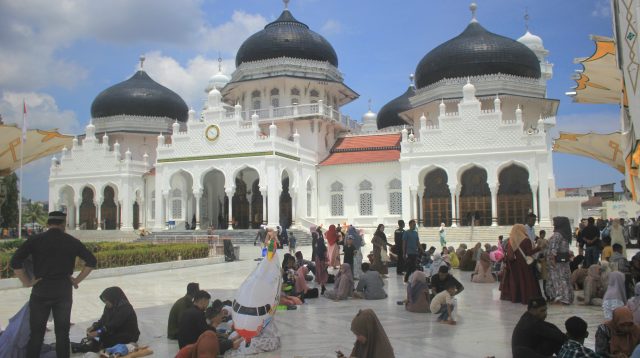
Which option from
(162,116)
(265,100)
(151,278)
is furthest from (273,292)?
(162,116)

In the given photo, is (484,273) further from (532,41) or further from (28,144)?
(532,41)

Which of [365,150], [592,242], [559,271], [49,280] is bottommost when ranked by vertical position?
[559,271]

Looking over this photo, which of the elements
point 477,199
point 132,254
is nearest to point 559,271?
point 132,254

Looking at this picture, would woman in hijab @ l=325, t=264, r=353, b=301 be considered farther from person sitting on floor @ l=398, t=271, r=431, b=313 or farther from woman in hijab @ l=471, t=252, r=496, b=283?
woman in hijab @ l=471, t=252, r=496, b=283

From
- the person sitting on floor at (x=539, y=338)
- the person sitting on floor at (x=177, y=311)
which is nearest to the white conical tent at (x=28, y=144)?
the person sitting on floor at (x=177, y=311)

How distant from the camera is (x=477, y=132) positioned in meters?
26.8

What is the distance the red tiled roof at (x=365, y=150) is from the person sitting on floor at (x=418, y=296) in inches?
833

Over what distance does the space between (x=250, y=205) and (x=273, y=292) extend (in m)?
26.1

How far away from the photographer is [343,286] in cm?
1034

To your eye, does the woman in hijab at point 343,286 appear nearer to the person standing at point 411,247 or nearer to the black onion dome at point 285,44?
the person standing at point 411,247

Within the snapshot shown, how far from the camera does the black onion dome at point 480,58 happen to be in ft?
98.4

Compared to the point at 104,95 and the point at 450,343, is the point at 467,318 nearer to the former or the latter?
the point at 450,343

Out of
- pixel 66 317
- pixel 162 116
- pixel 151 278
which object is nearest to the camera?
pixel 66 317

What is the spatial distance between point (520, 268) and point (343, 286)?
3206 millimetres
